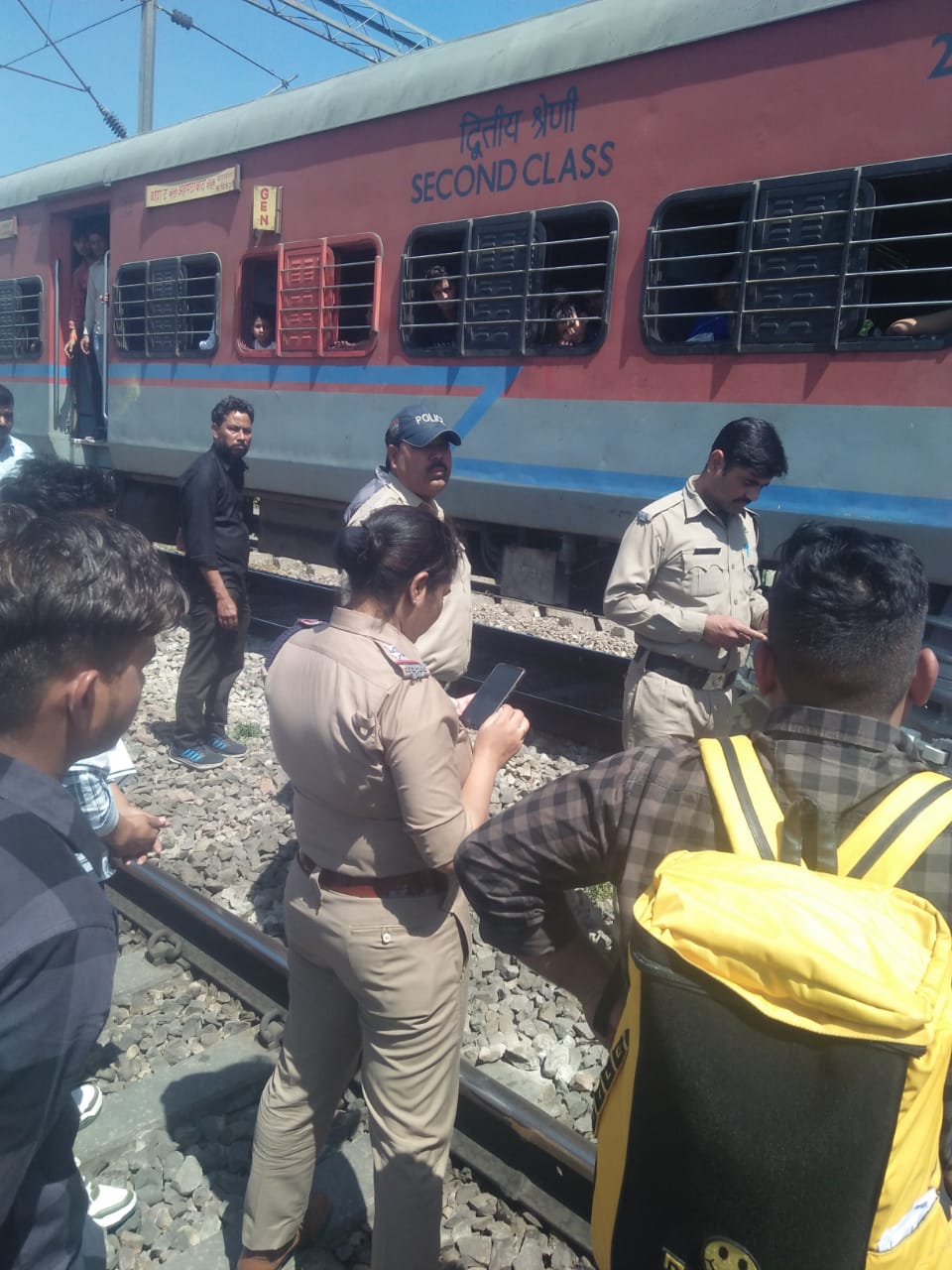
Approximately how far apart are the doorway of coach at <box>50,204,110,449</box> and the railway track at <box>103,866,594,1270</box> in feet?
23.5

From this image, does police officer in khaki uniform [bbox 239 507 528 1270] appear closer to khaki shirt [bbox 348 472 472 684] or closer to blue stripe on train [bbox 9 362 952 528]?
khaki shirt [bbox 348 472 472 684]

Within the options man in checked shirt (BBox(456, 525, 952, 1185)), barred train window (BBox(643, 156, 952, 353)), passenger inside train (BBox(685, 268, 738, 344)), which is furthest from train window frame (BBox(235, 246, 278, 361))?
man in checked shirt (BBox(456, 525, 952, 1185))

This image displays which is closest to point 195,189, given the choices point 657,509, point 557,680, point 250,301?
point 250,301

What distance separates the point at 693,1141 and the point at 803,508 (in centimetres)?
437

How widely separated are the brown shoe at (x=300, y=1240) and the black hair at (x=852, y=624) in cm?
175

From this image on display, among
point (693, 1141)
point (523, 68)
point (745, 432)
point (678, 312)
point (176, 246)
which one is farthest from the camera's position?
point (176, 246)

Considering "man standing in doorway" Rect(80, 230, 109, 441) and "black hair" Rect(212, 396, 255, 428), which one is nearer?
"black hair" Rect(212, 396, 255, 428)

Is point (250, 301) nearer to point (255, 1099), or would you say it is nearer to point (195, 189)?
point (195, 189)

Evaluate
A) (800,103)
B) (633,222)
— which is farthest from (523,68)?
(800,103)

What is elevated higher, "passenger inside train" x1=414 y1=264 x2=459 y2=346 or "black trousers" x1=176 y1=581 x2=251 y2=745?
→ "passenger inside train" x1=414 y1=264 x2=459 y2=346

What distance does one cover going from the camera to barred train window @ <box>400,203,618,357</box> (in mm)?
5688

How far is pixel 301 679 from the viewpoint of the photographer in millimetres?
2020

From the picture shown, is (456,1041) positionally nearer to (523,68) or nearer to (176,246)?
(523,68)

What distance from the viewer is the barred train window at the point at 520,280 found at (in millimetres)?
5688
